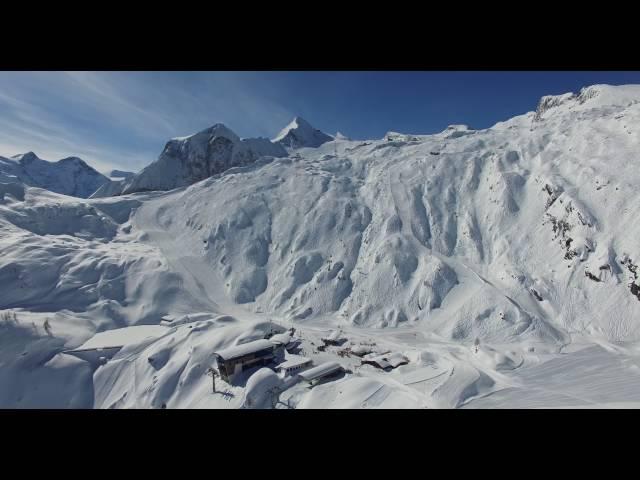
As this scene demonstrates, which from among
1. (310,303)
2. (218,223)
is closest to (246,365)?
(310,303)

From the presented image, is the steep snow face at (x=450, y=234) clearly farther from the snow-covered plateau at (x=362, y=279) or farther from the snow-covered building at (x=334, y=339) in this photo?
the snow-covered building at (x=334, y=339)

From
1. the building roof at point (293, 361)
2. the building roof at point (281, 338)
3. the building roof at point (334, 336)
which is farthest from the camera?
the building roof at point (334, 336)

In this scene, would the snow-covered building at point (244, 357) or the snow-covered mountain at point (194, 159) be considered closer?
the snow-covered building at point (244, 357)

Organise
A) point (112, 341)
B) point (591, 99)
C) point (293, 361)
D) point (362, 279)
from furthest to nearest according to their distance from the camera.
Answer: point (591, 99), point (362, 279), point (112, 341), point (293, 361)

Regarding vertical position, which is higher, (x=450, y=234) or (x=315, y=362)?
(x=450, y=234)

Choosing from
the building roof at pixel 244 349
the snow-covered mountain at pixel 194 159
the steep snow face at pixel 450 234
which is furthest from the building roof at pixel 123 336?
the snow-covered mountain at pixel 194 159

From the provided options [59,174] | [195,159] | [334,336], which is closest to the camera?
[334,336]

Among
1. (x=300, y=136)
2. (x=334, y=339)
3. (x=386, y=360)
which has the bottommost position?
(x=386, y=360)

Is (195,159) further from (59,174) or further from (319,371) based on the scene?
(59,174)

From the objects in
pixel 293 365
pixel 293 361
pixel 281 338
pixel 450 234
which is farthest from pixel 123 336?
pixel 450 234
